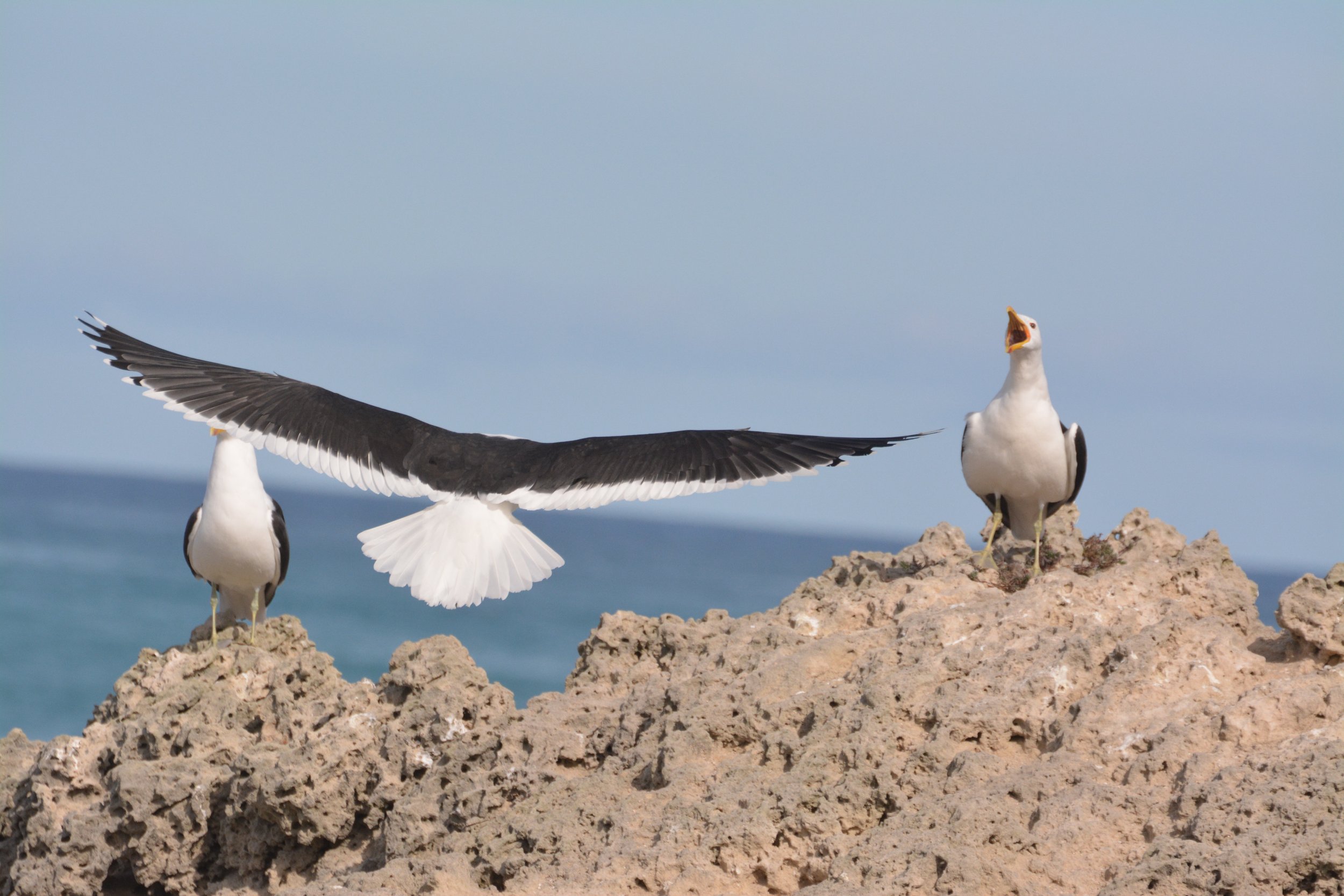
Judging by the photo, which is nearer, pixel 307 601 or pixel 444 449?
pixel 444 449

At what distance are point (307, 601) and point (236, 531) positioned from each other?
177ft

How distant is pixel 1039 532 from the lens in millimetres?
7809

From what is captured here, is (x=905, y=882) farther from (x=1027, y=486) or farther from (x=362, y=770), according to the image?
(x=1027, y=486)

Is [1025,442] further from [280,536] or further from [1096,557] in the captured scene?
[280,536]

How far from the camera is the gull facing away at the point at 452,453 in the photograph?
8.16 meters

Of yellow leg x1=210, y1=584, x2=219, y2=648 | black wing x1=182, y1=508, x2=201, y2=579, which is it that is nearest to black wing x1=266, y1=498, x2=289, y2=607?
yellow leg x1=210, y1=584, x2=219, y2=648

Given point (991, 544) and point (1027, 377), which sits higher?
point (1027, 377)

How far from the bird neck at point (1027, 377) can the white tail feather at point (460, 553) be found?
2616 mm

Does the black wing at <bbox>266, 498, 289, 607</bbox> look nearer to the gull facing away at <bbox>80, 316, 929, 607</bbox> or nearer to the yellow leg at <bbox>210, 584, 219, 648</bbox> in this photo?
the yellow leg at <bbox>210, 584, 219, 648</bbox>

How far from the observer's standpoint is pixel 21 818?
7465 millimetres

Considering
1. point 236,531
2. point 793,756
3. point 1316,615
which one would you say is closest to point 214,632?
point 236,531

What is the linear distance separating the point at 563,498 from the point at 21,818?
3.18m

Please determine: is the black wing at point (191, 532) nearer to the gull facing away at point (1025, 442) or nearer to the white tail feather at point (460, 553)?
the white tail feather at point (460, 553)

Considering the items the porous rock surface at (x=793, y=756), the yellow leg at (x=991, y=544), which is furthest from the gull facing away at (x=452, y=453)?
the porous rock surface at (x=793, y=756)
